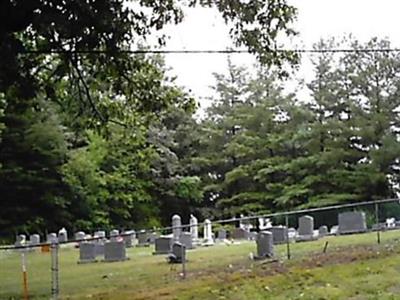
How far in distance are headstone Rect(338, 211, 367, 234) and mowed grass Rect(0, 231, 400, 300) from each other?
19.8 inches

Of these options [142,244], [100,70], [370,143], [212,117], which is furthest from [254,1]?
[212,117]

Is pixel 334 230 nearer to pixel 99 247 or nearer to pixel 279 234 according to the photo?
pixel 279 234

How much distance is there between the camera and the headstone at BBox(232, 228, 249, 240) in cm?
2683

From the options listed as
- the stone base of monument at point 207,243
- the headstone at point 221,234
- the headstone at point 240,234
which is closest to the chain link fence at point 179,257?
the stone base of monument at point 207,243

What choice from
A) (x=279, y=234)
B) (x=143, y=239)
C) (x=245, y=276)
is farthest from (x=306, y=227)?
(x=245, y=276)

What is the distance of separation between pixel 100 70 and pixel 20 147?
23.5 meters

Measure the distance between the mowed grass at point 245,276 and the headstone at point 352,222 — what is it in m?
0.50

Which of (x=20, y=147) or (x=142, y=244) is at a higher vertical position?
(x=20, y=147)

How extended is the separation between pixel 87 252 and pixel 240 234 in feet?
27.5

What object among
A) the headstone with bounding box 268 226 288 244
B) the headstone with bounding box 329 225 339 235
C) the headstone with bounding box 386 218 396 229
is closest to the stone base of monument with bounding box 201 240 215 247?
the headstone with bounding box 329 225 339 235

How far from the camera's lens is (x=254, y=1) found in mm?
11758

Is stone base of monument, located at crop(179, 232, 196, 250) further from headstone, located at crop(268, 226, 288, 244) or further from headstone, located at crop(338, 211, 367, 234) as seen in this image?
headstone, located at crop(338, 211, 367, 234)

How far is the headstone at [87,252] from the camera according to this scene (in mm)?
20469

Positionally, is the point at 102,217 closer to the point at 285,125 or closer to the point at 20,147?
the point at 20,147
